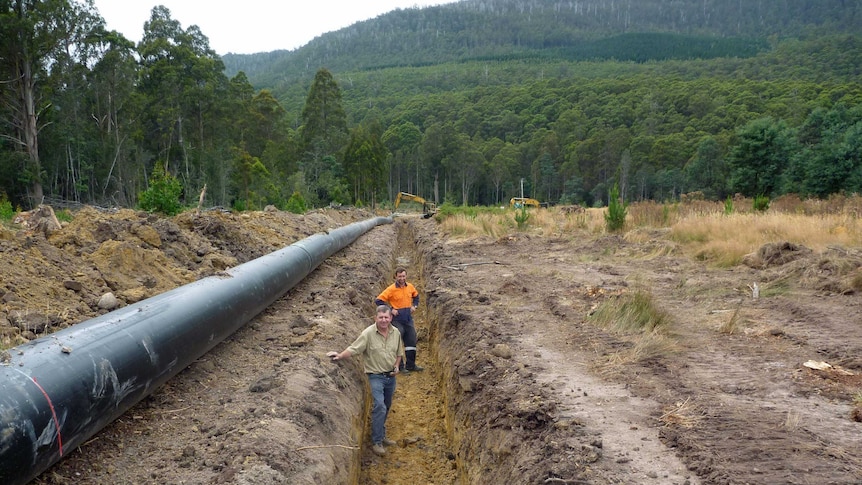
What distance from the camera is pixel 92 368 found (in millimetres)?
3070

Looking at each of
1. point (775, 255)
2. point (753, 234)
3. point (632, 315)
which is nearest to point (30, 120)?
point (632, 315)

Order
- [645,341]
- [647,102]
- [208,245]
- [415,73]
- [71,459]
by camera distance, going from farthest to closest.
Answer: [415,73] < [647,102] < [208,245] < [645,341] < [71,459]

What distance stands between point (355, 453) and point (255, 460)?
158cm

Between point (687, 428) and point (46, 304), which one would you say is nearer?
point (687, 428)

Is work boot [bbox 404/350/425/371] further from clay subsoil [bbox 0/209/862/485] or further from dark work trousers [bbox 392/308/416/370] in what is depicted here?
clay subsoil [bbox 0/209/862/485]

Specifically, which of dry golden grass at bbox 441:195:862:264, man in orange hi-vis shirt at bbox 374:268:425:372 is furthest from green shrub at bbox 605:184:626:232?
man in orange hi-vis shirt at bbox 374:268:425:372

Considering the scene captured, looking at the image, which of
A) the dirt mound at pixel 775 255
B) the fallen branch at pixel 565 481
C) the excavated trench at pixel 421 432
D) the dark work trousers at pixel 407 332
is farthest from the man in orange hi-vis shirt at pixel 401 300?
the dirt mound at pixel 775 255

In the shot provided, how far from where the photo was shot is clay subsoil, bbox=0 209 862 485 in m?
3.20

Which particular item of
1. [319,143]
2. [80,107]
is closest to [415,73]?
[319,143]

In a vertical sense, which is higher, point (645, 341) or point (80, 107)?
point (80, 107)

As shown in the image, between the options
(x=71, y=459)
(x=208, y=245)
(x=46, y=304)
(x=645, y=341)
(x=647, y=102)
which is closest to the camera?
(x=71, y=459)

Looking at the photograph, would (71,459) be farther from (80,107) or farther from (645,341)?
(80,107)

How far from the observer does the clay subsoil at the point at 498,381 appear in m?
3.20

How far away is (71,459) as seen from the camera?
3143 millimetres
